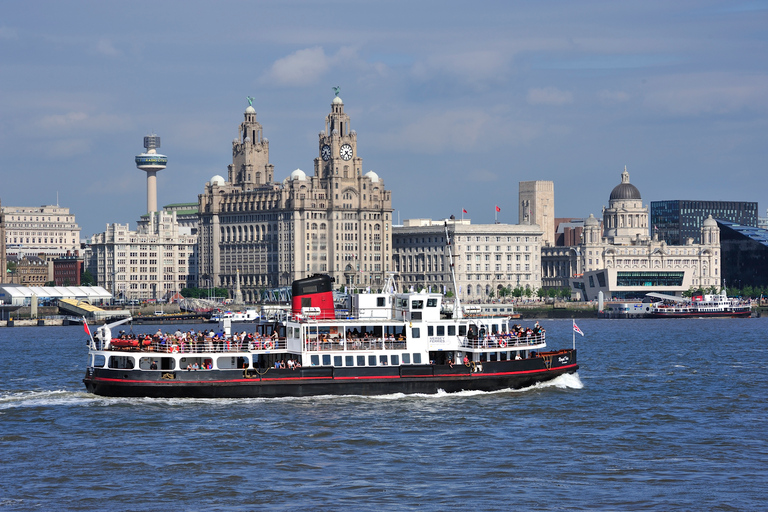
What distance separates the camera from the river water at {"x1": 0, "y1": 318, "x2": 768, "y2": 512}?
40969 mm

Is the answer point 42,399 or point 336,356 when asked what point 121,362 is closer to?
point 42,399

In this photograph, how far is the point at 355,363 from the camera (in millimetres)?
63781

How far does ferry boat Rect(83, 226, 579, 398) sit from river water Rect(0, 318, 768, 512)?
3.01 ft

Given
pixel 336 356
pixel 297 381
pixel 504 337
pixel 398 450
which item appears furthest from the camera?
pixel 504 337

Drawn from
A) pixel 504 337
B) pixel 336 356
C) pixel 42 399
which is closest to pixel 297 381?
pixel 336 356

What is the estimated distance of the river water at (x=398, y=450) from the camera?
41.0 m

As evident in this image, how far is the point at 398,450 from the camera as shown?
4938cm

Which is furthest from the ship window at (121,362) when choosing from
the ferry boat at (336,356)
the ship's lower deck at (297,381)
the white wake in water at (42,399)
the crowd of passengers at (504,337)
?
the crowd of passengers at (504,337)

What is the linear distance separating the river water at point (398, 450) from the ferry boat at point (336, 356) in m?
0.92

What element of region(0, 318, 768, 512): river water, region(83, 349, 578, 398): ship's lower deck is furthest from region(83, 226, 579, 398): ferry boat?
region(0, 318, 768, 512): river water

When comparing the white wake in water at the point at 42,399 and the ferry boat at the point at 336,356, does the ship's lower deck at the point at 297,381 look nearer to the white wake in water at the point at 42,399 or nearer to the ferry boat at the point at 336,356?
the ferry boat at the point at 336,356

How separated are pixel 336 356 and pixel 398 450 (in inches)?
591

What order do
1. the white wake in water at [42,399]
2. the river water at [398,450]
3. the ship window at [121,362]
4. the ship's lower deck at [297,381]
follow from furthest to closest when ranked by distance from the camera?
the white wake in water at [42,399] → the ship window at [121,362] → the ship's lower deck at [297,381] → the river water at [398,450]

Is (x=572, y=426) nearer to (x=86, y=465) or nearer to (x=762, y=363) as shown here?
(x=86, y=465)
